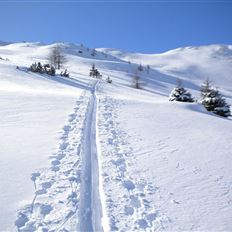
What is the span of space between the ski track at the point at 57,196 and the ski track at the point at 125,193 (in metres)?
0.66

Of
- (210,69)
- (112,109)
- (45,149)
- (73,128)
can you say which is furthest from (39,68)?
(210,69)

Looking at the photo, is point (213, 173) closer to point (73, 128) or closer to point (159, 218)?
point (159, 218)

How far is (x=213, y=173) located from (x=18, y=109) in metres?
9.68

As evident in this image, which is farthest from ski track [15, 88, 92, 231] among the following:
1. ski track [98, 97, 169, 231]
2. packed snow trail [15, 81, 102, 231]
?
ski track [98, 97, 169, 231]

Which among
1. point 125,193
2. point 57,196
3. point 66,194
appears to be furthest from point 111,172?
point 57,196

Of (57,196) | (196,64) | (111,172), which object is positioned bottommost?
(57,196)

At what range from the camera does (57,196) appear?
551 centimetres

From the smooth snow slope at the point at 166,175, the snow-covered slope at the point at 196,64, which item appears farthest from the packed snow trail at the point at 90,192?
the snow-covered slope at the point at 196,64

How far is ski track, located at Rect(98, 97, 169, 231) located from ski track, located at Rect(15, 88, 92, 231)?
66cm

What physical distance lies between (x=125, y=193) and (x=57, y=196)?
141 centimetres

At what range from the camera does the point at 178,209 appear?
5.26 metres

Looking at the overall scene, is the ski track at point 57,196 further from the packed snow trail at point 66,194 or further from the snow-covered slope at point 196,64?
the snow-covered slope at point 196,64

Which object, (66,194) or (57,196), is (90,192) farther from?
(57,196)

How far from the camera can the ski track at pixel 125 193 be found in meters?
4.82
